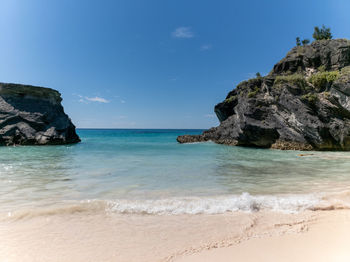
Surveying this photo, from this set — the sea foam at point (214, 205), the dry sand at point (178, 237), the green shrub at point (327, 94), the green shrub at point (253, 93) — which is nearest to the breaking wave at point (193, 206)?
the sea foam at point (214, 205)

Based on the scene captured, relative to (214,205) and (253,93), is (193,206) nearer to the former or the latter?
(214,205)

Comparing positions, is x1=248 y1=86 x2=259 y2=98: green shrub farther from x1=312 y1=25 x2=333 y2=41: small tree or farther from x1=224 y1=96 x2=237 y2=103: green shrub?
x1=312 y1=25 x2=333 y2=41: small tree

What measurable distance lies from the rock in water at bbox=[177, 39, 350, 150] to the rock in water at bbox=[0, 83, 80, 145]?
2887 centimetres

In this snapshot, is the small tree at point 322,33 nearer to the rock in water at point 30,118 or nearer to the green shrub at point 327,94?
the green shrub at point 327,94

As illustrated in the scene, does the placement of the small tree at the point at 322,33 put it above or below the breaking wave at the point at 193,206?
above

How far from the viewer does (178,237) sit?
3.58 m

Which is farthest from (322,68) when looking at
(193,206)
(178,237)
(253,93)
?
(178,237)

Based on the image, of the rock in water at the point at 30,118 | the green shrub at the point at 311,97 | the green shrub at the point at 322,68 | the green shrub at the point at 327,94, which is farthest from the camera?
the rock in water at the point at 30,118

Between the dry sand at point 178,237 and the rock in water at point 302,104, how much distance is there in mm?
19516

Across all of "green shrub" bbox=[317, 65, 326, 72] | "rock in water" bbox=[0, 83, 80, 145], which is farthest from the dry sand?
"rock in water" bbox=[0, 83, 80, 145]

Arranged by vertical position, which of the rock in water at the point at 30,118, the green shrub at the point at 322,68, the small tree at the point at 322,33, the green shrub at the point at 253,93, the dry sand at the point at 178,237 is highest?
the small tree at the point at 322,33

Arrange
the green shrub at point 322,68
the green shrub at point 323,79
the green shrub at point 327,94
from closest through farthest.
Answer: the green shrub at point 327,94 → the green shrub at point 323,79 → the green shrub at point 322,68

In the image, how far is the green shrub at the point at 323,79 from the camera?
20.2 metres

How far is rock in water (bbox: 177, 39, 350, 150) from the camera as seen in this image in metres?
19.7
